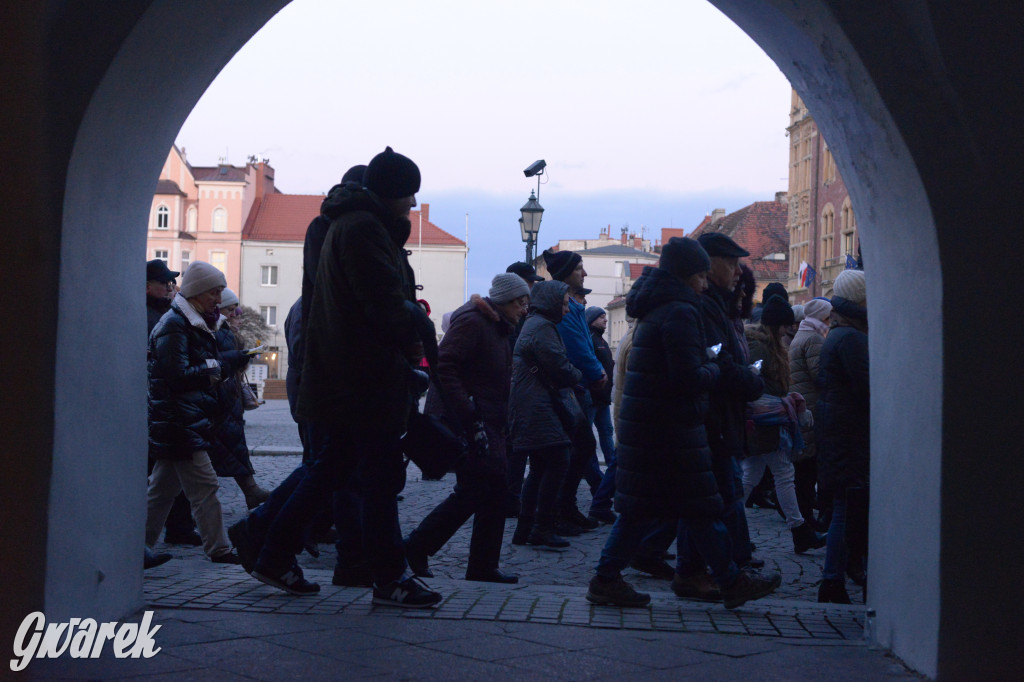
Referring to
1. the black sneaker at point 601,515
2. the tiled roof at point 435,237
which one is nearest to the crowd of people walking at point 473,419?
the black sneaker at point 601,515

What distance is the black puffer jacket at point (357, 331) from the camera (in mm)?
5031

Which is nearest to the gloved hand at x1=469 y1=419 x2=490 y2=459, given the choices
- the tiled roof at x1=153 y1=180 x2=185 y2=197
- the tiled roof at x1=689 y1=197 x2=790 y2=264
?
the tiled roof at x1=689 y1=197 x2=790 y2=264

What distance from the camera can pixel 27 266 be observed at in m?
4.08

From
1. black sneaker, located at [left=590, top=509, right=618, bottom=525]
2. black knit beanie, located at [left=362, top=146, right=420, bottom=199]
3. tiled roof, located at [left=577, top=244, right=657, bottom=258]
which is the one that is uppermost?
tiled roof, located at [left=577, top=244, right=657, bottom=258]

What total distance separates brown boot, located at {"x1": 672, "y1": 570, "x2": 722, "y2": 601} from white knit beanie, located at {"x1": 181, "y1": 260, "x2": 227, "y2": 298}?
3.18 m

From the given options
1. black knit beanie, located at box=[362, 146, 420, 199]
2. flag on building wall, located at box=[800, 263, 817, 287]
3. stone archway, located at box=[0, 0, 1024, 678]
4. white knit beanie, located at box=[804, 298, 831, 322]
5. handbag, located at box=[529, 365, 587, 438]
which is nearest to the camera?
stone archway, located at box=[0, 0, 1024, 678]

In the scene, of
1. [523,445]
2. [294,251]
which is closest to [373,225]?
[523,445]

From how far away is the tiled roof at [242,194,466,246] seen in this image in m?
76.0

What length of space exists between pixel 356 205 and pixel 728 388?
2.05m

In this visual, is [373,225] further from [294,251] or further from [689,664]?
[294,251]

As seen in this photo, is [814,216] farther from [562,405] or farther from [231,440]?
[231,440]

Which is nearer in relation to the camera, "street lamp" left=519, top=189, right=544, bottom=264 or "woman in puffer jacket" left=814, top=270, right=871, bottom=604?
"woman in puffer jacket" left=814, top=270, right=871, bottom=604

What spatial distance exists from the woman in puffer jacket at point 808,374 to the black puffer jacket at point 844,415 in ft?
7.88

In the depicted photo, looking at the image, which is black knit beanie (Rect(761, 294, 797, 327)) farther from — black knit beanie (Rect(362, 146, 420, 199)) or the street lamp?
the street lamp
